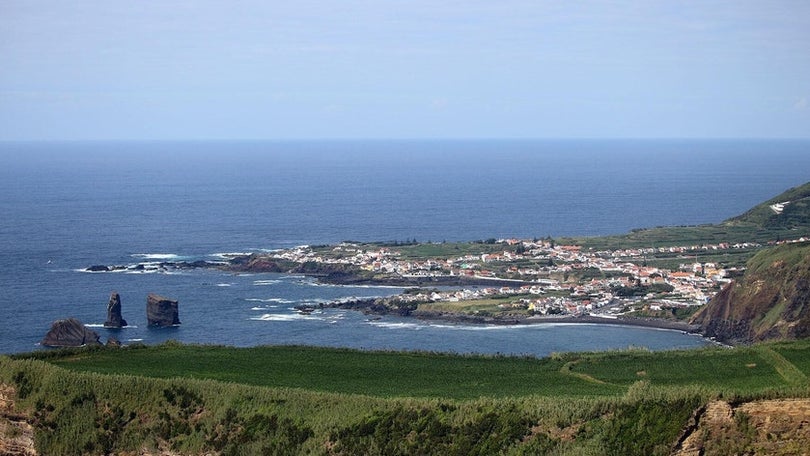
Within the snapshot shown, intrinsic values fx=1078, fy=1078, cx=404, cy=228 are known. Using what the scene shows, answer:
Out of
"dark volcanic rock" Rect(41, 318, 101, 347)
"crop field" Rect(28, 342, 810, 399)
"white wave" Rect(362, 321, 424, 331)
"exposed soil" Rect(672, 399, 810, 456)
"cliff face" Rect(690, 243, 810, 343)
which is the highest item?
"exposed soil" Rect(672, 399, 810, 456)

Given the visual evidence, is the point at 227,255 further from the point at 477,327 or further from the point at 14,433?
the point at 14,433

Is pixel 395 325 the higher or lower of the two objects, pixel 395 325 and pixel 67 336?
the lower

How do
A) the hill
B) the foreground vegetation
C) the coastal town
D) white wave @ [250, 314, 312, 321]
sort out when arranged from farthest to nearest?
the hill, the coastal town, white wave @ [250, 314, 312, 321], the foreground vegetation

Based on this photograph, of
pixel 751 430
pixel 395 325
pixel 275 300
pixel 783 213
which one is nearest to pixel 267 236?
pixel 275 300

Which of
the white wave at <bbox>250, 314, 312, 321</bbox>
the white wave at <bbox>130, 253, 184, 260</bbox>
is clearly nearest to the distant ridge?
the white wave at <bbox>130, 253, 184, 260</bbox>

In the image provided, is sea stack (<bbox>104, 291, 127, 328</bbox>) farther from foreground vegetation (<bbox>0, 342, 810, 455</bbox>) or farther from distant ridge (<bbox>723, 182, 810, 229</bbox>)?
distant ridge (<bbox>723, 182, 810, 229</bbox>)

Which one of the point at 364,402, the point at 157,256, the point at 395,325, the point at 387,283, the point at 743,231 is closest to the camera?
the point at 364,402

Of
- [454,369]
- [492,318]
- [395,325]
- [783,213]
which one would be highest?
[783,213]

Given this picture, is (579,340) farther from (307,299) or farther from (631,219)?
(631,219)
